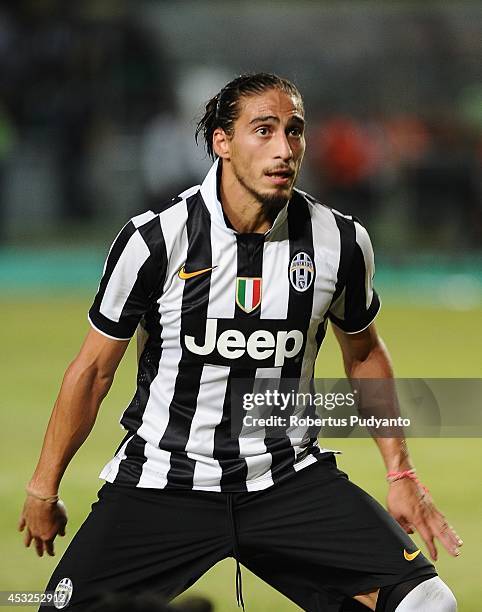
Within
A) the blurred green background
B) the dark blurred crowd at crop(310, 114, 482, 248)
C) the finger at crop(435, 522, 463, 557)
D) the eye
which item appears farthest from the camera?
the dark blurred crowd at crop(310, 114, 482, 248)

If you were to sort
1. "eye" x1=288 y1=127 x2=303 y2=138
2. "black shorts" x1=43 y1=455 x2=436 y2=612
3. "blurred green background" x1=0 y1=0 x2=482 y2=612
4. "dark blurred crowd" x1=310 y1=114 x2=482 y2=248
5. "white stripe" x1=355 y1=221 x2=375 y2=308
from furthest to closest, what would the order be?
"dark blurred crowd" x1=310 y1=114 x2=482 y2=248, "blurred green background" x1=0 y1=0 x2=482 y2=612, "white stripe" x1=355 y1=221 x2=375 y2=308, "eye" x1=288 y1=127 x2=303 y2=138, "black shorts" x1=43 y1=455 x2=436 y2=612

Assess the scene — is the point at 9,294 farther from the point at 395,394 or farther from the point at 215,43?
the point at 395,394

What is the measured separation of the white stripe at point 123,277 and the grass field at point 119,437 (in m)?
1.73

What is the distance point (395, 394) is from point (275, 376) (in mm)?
474

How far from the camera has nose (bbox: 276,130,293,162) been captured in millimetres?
4367

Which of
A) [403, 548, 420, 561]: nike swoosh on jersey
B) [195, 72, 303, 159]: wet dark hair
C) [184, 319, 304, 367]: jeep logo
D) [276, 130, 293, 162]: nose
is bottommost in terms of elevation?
[403, 548, 420, 561]: nike swoosh on jersey

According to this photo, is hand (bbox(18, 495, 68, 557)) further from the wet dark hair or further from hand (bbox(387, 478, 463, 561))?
the wet dark hair

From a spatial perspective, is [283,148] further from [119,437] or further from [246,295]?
[119,437]

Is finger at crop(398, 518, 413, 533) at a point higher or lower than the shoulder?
lower

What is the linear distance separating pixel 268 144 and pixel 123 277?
25.8 inches

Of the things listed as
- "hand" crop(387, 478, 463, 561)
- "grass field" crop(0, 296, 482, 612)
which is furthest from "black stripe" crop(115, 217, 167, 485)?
"grass field" crop(0, 296, 482, 612)

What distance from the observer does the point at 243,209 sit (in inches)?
177

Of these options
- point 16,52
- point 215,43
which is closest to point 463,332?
point 215,43

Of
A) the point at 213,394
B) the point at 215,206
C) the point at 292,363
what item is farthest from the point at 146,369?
the point at 215,206
